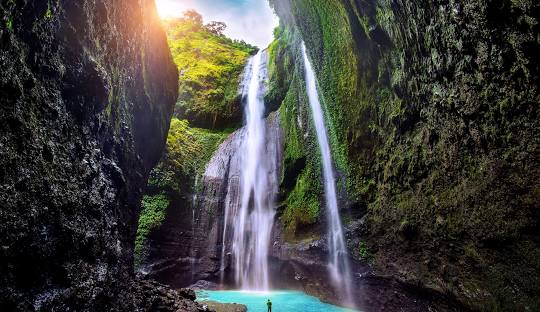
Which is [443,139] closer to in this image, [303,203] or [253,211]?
[303,203]

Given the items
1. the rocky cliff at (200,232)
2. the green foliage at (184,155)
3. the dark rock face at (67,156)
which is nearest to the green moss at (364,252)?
the dark rock face at (67,156)

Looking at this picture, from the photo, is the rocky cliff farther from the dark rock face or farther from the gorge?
the dark rock face

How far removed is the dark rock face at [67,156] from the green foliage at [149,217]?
5.97m

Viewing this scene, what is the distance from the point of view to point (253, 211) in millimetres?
16953

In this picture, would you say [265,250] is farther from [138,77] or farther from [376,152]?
[138,77]

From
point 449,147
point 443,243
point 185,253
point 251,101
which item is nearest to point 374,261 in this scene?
point 443,243

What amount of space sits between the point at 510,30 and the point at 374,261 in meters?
7.50

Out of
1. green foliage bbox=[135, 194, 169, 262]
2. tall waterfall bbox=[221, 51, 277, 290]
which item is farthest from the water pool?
green foliage bbox=[135, 194, 169, 262]

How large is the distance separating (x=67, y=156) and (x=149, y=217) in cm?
1088

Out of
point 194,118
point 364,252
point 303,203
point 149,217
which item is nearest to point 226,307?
point 364,252

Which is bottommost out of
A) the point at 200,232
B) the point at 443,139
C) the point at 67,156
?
the point at 200,232

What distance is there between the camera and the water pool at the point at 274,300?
10930 mm

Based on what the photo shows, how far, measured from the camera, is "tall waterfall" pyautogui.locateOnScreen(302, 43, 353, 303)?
11703 mm

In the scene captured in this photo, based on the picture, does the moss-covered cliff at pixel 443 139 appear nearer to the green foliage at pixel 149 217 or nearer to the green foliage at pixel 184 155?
the green foliage at pixel 149 217
